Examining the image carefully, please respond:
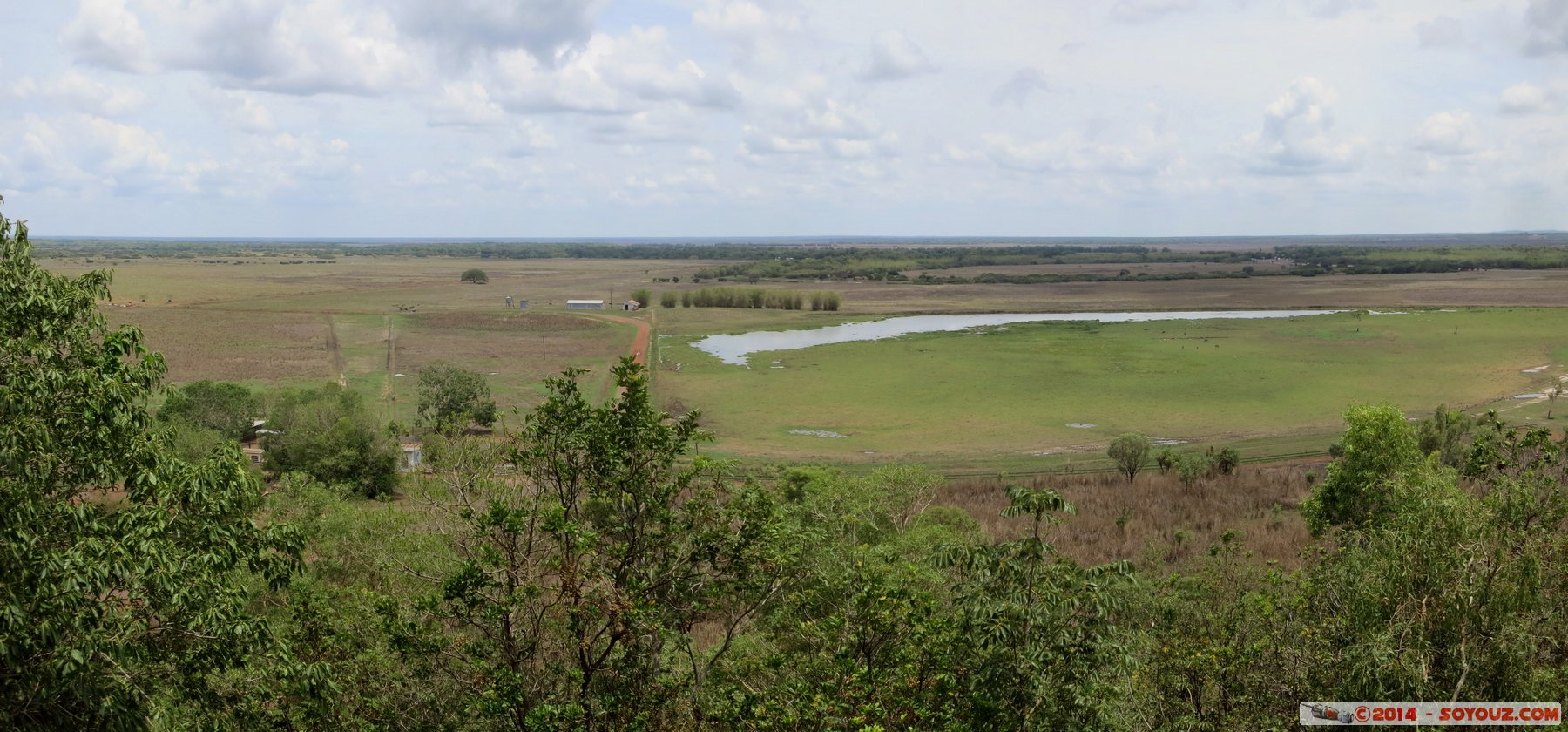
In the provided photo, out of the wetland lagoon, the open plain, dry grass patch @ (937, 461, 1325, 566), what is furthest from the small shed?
the wetland lagoon

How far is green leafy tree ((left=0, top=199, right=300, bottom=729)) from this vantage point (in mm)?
7887

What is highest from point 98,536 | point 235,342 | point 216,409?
point 98,536

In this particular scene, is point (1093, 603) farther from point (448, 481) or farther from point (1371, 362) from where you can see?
point (1371, 362)

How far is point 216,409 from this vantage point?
4900 cm

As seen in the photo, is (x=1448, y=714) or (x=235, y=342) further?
(x=235, y=342)

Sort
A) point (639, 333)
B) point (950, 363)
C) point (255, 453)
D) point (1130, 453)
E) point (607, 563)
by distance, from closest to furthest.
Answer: point (607, 563)
point (1130, 453)
point (255, 453)
point (950, 363)
point (639, 333)

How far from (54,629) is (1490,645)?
13.0 meters

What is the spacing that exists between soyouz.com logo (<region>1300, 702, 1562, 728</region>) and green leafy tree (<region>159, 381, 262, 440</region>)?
48592 millimetres

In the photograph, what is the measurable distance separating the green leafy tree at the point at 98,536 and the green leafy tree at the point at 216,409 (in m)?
41.7

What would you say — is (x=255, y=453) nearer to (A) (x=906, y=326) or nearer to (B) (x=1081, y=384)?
(B) (x=1081, y=384)

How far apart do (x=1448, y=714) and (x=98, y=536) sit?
1268cm

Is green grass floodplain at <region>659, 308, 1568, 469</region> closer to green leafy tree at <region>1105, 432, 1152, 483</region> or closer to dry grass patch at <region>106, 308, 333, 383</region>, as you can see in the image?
green leafy tree at <region>1105, 432, 1152, 483</region>

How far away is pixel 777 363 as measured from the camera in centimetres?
7925

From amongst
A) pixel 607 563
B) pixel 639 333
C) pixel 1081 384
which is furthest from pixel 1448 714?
pixel 639 333
